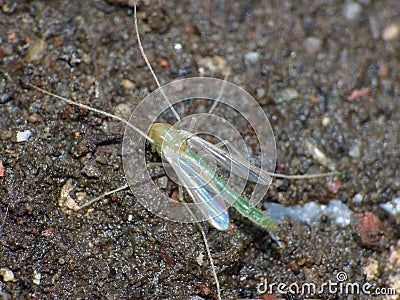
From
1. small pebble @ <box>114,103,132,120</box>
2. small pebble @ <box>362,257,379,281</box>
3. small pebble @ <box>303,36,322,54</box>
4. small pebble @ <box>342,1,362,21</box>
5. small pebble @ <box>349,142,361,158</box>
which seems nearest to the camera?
small pebble @ <box>362,257,379,281</box>

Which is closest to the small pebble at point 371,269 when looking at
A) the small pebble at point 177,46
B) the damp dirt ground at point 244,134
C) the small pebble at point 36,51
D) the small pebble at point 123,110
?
the damp dirt ground at point 244,134

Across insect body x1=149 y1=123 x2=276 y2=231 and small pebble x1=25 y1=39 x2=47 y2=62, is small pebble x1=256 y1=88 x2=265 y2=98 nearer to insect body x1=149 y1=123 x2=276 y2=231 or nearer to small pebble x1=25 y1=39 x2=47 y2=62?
insect body x1=149 y1=123 x2=276 y2=231

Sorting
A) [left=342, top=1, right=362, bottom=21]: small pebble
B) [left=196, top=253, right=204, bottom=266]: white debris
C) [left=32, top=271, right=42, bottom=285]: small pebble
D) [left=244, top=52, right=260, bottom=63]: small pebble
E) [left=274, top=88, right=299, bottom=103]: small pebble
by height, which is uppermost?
[left=342, top=1, right=362, bottom=21]: small pebble

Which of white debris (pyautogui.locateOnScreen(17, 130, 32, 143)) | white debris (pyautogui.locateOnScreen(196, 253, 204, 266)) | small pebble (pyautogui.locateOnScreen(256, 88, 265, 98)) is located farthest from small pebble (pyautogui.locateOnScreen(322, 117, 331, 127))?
white debris (pyautogui.locateOnScreen(17, 130, 32, 143))

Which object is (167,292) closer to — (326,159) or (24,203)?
(24,203)

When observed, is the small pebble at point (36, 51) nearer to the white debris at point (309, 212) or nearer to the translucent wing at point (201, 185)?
the translucent wing at point (201, 185)

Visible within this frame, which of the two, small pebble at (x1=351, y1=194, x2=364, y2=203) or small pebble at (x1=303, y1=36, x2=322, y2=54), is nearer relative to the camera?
small pebble at (x1=351, y1=194, x2=364, y2=203)
